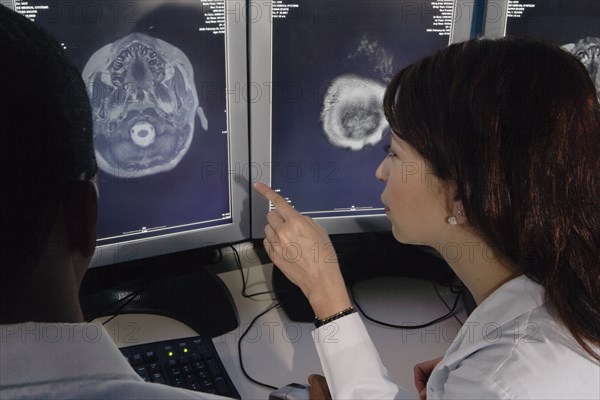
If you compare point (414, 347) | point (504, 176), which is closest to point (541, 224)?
point (504, 176)

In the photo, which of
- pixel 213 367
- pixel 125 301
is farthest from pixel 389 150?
pixel 125 301

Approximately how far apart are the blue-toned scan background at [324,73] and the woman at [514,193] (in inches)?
8.0

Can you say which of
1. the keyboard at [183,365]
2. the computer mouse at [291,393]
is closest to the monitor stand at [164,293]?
the keyboard at [183,365]

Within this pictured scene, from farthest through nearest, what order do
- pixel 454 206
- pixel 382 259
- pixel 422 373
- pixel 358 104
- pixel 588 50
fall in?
pixel 382 259
pixel 588 50
pixel 358 104
pixel 422 373
pixel 454 206

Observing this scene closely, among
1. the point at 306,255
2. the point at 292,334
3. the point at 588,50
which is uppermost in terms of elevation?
the point at 588,50

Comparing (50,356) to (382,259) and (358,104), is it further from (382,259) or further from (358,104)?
(382,259)

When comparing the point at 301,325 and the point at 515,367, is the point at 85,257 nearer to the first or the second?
the point at 515,367

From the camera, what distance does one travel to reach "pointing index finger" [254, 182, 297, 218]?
1.05 m

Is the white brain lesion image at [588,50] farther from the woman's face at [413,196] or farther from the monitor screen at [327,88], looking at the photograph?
the woman's face at [413,196]

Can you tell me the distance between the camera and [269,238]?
1.08m

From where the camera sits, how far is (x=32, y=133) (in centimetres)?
45

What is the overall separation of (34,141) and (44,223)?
0.07 meters

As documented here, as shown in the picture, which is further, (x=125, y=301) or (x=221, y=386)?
(x=125, y=301)

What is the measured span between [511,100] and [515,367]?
33cm
